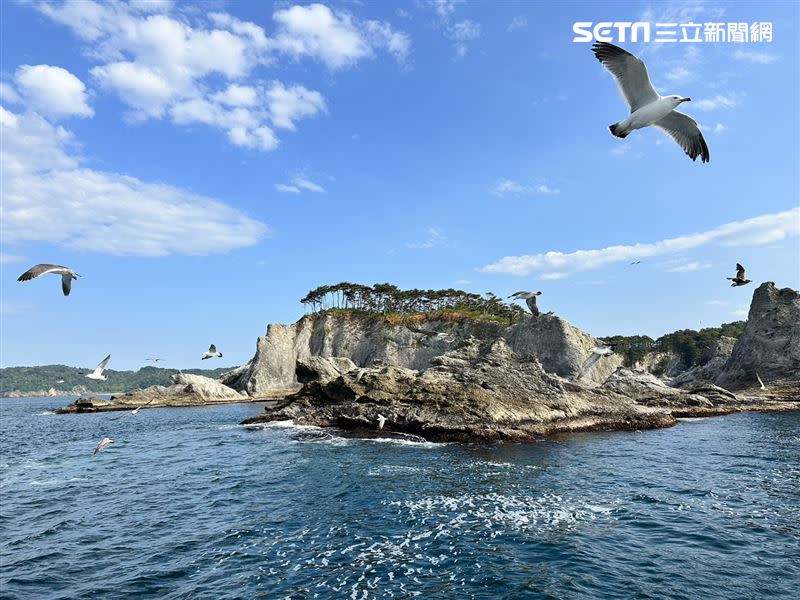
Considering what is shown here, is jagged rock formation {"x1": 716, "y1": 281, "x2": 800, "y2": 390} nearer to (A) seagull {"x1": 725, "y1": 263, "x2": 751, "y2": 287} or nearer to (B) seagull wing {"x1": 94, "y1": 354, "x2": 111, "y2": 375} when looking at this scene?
(A) seagull {"x1": 725, "y1": 263, "x2": 751, "y2": 287}

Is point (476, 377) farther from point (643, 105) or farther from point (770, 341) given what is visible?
point (770, 341)

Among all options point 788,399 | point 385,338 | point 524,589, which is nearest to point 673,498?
point 524,589

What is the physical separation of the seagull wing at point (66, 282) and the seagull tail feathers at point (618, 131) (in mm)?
16101

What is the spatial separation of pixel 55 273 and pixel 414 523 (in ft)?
44.1

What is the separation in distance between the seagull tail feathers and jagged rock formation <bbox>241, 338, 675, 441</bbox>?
22.2 m

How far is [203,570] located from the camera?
11.1 meters

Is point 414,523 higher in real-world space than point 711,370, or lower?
lower

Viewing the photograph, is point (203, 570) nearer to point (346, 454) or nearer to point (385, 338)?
point (346, 454)

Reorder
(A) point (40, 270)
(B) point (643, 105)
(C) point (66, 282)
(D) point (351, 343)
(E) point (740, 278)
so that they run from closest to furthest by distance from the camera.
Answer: (B) point (643, 105), (A) point (40, 270), (C) point (66, 282), (E) point (740, 278), (D) point (351, 343)

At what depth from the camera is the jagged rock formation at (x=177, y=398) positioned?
72062 mm

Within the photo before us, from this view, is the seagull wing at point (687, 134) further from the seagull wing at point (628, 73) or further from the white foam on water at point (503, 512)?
the white foam on water at point (503, 512)

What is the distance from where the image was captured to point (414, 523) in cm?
1371

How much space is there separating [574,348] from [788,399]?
74.7 ft

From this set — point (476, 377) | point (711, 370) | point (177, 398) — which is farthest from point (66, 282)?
point (711, 370)
